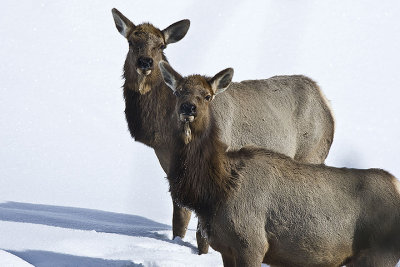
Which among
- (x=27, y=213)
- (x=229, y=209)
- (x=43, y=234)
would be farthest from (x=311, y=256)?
(x=27, y=213)

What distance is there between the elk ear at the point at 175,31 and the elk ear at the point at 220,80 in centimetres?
312

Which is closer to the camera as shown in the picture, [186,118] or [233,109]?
[186,118]

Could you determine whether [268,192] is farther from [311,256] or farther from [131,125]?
[131,125]

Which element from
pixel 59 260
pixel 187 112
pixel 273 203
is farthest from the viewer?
pixel 59 260

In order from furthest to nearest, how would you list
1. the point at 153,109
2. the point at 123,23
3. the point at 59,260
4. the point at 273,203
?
the point at 123,23, the point at 153,109, the point at 59,260, the point at 273,203

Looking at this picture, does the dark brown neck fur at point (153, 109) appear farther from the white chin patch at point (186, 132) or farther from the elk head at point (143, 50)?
the white chin patch at point (186, 132)

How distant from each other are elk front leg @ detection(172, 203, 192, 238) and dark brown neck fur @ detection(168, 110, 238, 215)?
3.32 meters

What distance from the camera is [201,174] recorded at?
9.48m

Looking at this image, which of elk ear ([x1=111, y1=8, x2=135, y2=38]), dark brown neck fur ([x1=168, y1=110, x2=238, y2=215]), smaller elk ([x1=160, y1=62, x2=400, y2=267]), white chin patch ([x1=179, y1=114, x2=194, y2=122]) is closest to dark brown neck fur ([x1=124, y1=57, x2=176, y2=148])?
elk ear ([x1=111, y1=8, x2=135, y2=38])

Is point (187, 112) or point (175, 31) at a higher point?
point (175, 31)

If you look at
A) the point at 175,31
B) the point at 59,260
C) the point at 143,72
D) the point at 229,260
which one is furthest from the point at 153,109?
the point at 229,260

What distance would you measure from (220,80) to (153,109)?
106 inches

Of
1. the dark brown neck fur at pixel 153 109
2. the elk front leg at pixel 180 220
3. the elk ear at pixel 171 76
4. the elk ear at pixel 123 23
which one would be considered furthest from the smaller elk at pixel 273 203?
the elk ear at pixel 123 23

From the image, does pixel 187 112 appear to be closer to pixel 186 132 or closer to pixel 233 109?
pixel 186 132
